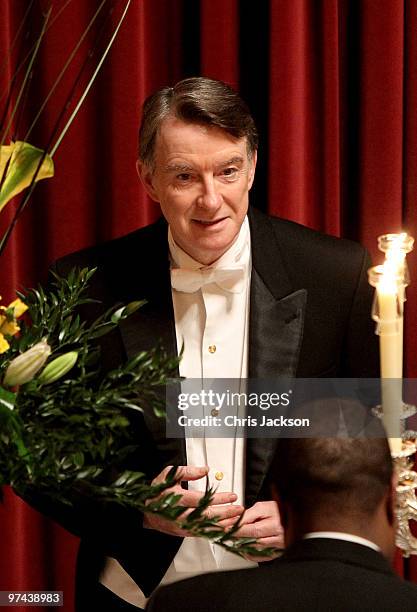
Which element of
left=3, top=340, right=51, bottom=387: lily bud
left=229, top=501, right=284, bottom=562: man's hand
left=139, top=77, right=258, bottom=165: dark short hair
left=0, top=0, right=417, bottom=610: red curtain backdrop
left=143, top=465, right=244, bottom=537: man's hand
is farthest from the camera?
left=0, top=0, right=417, bottom=610: red curtain backdrop

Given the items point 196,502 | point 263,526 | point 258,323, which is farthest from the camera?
point 258,323

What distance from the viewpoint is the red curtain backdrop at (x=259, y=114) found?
2316 mm

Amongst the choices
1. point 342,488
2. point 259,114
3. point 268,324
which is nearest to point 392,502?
point 342,488

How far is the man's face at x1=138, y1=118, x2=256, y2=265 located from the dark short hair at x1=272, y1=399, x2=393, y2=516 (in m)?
0.63

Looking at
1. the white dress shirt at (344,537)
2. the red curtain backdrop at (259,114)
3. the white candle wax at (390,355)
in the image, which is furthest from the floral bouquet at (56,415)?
the red curtain backdrop at (259,114)

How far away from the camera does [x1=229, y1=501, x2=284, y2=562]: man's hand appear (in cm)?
156

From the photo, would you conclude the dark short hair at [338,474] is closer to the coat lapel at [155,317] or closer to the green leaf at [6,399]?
the green leaf at [6,399]

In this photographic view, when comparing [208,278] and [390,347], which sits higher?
[208,278]

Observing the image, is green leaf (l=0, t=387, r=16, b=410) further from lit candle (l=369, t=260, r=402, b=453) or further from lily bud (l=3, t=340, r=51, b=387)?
lit candle (l=369, t=260, r=402, b=453)

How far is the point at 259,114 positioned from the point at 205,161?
726 millimetres

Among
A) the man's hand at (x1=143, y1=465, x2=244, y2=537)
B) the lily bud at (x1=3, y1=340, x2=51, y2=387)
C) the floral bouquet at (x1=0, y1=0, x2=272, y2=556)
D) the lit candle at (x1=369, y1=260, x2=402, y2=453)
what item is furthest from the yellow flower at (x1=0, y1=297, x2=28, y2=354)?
the lit candle at (x1=369, y1=260, x2=402, y2=453)

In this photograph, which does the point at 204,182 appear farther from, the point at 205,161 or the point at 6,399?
the point at 6,399

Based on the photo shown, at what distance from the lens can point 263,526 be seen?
1.57 m

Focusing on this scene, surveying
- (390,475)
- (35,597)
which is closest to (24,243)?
(35,597)
